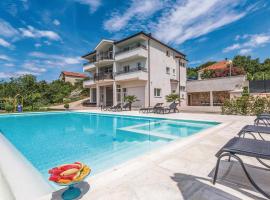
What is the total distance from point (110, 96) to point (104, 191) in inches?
1052

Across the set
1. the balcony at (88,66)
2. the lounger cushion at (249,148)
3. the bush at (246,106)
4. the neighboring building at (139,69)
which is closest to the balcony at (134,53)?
the neighboring building at (139,69)

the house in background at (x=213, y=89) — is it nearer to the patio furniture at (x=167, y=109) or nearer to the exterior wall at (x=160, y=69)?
the exterior wall at (x=160, y=69)

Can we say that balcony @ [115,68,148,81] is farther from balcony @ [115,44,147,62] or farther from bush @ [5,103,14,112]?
bush @ [5,103,14,112]

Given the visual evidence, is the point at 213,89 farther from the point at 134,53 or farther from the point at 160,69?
the point at 134,53

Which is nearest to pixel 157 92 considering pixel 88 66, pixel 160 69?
pixel 160 69

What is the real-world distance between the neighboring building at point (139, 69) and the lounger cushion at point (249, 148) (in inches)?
684

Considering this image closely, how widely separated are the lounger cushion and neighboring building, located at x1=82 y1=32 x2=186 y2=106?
17363 millimetres

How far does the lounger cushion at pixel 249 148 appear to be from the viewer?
2023 millimetres

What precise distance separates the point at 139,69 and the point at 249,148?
59.7 ft

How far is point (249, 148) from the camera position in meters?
2.21

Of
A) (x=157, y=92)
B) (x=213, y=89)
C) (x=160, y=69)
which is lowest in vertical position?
(x=157, y=92)

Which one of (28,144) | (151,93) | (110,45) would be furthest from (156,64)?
(28,144)

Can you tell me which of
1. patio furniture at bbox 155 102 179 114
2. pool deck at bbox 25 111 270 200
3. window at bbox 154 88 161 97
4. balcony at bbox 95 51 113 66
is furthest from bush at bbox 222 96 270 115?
balcony at bbox 95 51 113 66

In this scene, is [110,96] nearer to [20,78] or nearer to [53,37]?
[53,37]
